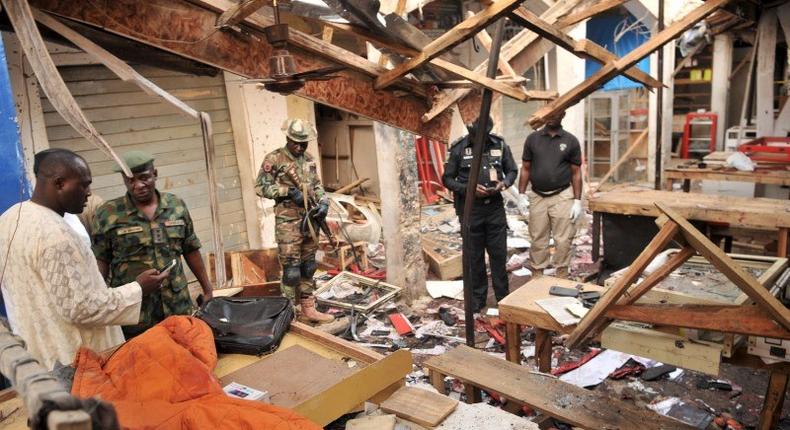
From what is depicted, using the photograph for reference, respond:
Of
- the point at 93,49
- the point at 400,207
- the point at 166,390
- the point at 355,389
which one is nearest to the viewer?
the point at 93,49

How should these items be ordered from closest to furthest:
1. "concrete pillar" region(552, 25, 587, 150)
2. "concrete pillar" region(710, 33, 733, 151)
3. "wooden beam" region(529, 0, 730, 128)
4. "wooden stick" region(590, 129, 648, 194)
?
"wooden beam" region(529, 0, 730, 128)
"concrete pillar" region(552, 25, 587, 150)
"wooden stick" region(590, 129, 648, 194)
"concrete pillar" region(710, 33, 733, 151)

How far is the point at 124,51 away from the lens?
252 centimetres

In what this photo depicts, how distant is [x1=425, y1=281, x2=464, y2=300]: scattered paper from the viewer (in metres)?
7.00

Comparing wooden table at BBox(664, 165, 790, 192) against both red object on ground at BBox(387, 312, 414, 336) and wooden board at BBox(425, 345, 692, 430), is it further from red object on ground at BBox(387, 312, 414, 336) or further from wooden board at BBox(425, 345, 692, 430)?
wooden board at BBox(425, 345, 692, 430)

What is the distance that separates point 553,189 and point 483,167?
3.59 ft

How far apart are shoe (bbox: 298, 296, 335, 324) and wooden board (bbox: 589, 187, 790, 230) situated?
3440 millimetres

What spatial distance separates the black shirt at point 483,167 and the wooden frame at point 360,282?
139 centimetres

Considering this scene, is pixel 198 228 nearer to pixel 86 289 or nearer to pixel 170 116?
pixel 170 116

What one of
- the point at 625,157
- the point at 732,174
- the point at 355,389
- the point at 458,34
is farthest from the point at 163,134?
the point at 625,157

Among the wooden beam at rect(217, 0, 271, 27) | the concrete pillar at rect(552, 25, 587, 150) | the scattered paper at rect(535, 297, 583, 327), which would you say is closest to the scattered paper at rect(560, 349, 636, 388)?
the scattered paper at rect(535, 297, 583, 327)

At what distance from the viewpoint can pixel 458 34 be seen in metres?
2.74

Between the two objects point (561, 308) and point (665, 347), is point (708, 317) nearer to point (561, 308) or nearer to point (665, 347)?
point (665, 347)

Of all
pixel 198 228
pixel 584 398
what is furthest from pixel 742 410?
pixel 198 228

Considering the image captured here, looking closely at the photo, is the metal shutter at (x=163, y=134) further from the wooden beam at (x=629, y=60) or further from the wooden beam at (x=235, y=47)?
the wooden beam at (x=629, y=60)
